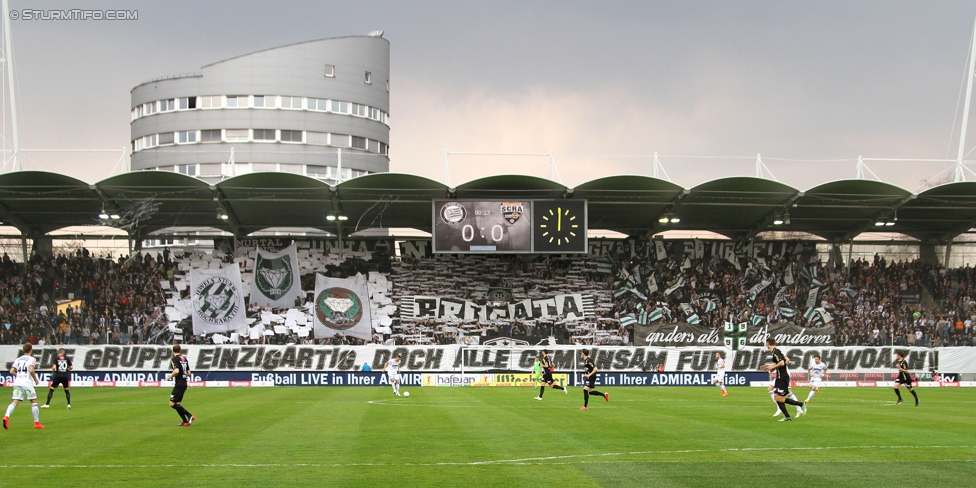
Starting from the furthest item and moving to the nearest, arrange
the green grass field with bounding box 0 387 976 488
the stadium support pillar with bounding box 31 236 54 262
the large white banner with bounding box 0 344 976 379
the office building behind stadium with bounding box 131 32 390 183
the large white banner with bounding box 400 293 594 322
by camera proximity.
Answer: the office building behind stadium with bounding box 131 32 390 183 < the stadium support pillar with bounding box 31 236 54 262 < the large white banner with bounding box 400 293 594 322 < the large white banner with bounding box 0 344 976 379 < the green grass field with bounding box 0 387 976 488

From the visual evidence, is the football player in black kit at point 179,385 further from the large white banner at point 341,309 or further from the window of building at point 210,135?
the window of building at point 210,135

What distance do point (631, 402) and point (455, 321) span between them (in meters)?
24.2

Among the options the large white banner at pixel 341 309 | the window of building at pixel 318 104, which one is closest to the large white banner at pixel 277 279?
the large white banner at pixel 341 309

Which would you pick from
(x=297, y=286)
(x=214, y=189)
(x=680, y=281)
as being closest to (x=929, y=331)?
(x=680, y=281)

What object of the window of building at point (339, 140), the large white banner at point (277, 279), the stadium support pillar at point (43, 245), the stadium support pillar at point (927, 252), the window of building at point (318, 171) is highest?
the window of building at point (339, 140)

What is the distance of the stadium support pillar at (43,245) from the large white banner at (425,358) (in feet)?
42.9

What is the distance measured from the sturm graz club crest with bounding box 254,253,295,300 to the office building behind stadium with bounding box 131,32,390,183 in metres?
36.6

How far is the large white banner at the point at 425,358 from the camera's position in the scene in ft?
148

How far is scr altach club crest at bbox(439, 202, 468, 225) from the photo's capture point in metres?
50.2

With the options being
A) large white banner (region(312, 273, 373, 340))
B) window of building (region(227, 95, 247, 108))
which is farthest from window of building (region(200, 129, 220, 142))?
large white banner (region(312, 273, 373, 340))

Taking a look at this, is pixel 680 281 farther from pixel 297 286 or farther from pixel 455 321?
pixel 297 286

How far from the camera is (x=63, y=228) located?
57094 millimetres

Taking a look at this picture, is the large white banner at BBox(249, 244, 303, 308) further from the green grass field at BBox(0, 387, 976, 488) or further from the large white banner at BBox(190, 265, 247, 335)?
the green grass field at BBox(0, 387, 976, 488)

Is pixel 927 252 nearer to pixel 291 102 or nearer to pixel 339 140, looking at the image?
pixel 339 140
